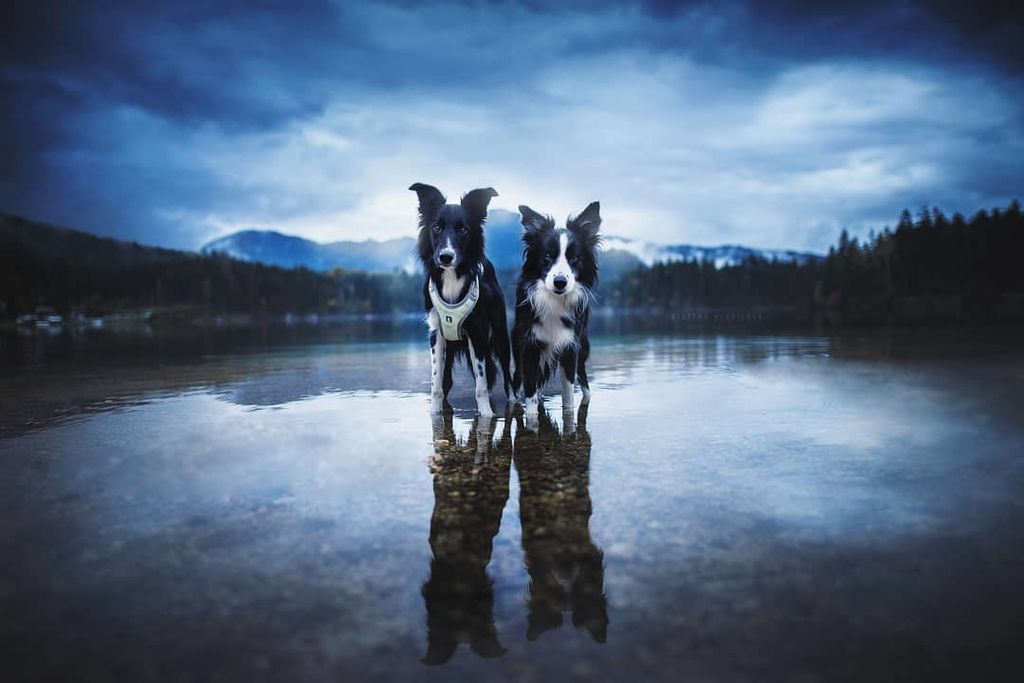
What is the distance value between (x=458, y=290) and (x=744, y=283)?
150m

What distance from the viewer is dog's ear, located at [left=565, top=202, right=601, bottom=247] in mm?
8266

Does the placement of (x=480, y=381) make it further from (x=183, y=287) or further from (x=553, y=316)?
(x=183, y=287)

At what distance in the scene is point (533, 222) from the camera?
8.24m

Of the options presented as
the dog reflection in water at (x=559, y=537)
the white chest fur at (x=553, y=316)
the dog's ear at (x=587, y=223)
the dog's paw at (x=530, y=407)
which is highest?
the dog's ear at (x=587, y=223)

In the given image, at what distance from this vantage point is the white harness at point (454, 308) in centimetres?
800

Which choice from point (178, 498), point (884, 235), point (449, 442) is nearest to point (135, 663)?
point (178, 498)

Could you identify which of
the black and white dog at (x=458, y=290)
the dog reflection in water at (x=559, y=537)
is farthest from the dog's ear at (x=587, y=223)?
the dog reflection in water at (x=559, y=537)

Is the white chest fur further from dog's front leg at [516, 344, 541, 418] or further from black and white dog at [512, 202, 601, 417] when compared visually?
dog's front leg at [516, 344, 541, 418]

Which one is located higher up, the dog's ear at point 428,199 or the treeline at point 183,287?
the treeline at point 183,287

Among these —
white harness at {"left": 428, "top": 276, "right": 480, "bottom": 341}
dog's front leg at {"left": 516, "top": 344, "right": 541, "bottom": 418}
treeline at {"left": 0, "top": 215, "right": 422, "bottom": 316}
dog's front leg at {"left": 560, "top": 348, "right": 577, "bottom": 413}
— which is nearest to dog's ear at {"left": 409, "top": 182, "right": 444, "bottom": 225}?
white harness at {"left": 428, "top": 276, "right": 480, "bottom": 341}

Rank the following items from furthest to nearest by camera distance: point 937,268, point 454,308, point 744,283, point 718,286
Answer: point 718,286 < point 744,283 < point 937,268 < point 454,308

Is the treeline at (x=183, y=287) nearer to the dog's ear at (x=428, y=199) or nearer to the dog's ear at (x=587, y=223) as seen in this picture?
the dog's ear at (x=428, y=199)

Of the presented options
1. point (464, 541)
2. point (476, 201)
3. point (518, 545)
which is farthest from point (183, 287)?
point (518, 545)

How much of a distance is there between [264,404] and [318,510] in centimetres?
558
